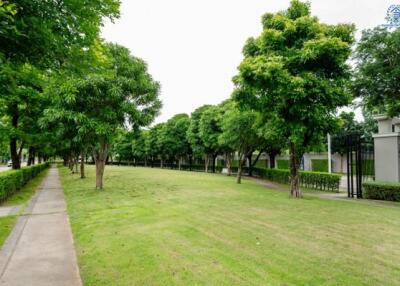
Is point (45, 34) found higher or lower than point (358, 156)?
higher

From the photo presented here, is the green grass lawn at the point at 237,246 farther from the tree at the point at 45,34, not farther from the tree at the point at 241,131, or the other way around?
the tree at the point at 241,131

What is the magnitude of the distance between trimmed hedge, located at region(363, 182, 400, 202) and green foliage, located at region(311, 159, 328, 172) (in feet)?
82.7

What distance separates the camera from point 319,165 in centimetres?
3869

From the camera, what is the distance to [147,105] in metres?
16.6

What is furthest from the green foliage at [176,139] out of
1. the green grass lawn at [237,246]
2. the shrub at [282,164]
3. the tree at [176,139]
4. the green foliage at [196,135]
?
the green grass lawn at [237,246]

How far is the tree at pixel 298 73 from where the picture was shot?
1130 centimetres

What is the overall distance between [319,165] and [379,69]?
26678mm

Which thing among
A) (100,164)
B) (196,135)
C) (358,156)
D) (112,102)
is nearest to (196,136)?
(196,135)

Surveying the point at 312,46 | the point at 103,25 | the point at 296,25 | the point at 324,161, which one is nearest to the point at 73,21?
the point at 103,25

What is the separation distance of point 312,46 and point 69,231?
32.6 ft

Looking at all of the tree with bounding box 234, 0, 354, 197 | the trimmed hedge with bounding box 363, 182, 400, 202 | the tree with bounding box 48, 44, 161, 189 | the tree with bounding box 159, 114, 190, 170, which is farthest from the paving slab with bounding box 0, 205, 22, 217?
the tree with bounding box 159, 114, 190, 170

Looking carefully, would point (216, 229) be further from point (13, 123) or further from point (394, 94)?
point (13, 123)

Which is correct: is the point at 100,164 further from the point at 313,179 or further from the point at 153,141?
the point at 153,141

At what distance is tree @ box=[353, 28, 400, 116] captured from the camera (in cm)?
1330
